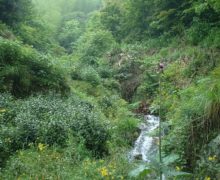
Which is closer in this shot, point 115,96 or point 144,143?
point 144,143

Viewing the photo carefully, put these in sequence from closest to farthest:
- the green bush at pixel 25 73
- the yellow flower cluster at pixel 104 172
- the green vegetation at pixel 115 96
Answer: the yellow flower cluster at pixel 104 172 → the green vegetation at pixel 115 96 → the green bush at pixel 25 73

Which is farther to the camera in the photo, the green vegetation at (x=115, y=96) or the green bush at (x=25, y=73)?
the green bush at (x=25, y=73)

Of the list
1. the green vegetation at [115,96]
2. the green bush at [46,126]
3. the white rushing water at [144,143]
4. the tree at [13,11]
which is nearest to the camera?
the green vegetation at [115,96]

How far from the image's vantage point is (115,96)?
14.4m

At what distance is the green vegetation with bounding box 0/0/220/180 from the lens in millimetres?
6562

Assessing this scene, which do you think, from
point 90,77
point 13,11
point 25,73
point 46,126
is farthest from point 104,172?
point 13,11

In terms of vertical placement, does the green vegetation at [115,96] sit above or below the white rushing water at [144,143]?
above

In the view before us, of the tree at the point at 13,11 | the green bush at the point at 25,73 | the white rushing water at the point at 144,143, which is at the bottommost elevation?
the white rushing water at the point at 144,143

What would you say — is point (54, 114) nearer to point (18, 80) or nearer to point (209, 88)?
point (18, 80)

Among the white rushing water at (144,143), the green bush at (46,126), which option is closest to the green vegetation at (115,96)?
the green bush at (46,126)

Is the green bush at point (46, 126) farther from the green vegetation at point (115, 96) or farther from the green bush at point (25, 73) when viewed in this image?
the green bush at point (25, 73)

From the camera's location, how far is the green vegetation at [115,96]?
21.5ft

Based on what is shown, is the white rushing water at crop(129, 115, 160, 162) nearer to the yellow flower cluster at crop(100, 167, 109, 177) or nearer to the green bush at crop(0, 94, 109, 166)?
the green bush at crop(0, 94, 109, 166)

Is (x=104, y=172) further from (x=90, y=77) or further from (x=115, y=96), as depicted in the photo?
(x=90, y=77)
